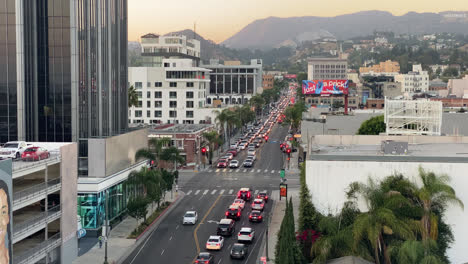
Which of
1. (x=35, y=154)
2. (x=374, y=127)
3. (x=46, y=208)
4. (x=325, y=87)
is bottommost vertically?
(x=46, y=208)

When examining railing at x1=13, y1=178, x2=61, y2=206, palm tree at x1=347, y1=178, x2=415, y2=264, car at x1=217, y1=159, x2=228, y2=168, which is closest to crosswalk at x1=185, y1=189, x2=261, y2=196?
car at x1=217, y1=159, x2=228, y2=168

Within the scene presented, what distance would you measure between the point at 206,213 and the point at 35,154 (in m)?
25.5

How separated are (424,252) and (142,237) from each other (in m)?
27.1

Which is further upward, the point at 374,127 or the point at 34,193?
the point at 374,127

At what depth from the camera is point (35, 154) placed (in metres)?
39.9

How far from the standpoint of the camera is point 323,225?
37.5 metres

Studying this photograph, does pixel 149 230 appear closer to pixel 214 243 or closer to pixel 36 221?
pixel 214 243

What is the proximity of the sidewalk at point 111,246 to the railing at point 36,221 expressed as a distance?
16.7 feet

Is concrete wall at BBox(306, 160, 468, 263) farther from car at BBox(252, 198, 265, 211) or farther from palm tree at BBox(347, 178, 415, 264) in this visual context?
car at BBox(252, 198, 265, 211)

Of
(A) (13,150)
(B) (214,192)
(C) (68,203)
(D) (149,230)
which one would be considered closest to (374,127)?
(B) (214,192)

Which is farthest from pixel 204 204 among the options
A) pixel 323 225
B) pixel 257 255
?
pixel 323 225

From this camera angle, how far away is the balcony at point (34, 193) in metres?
37.0

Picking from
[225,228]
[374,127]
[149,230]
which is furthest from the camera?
[374,127]

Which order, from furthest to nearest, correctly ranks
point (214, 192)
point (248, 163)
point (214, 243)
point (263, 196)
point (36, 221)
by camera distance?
point (248, 163) → point (214, 192) → point (263, 196) → point (214, 243) → point (36, 221)
